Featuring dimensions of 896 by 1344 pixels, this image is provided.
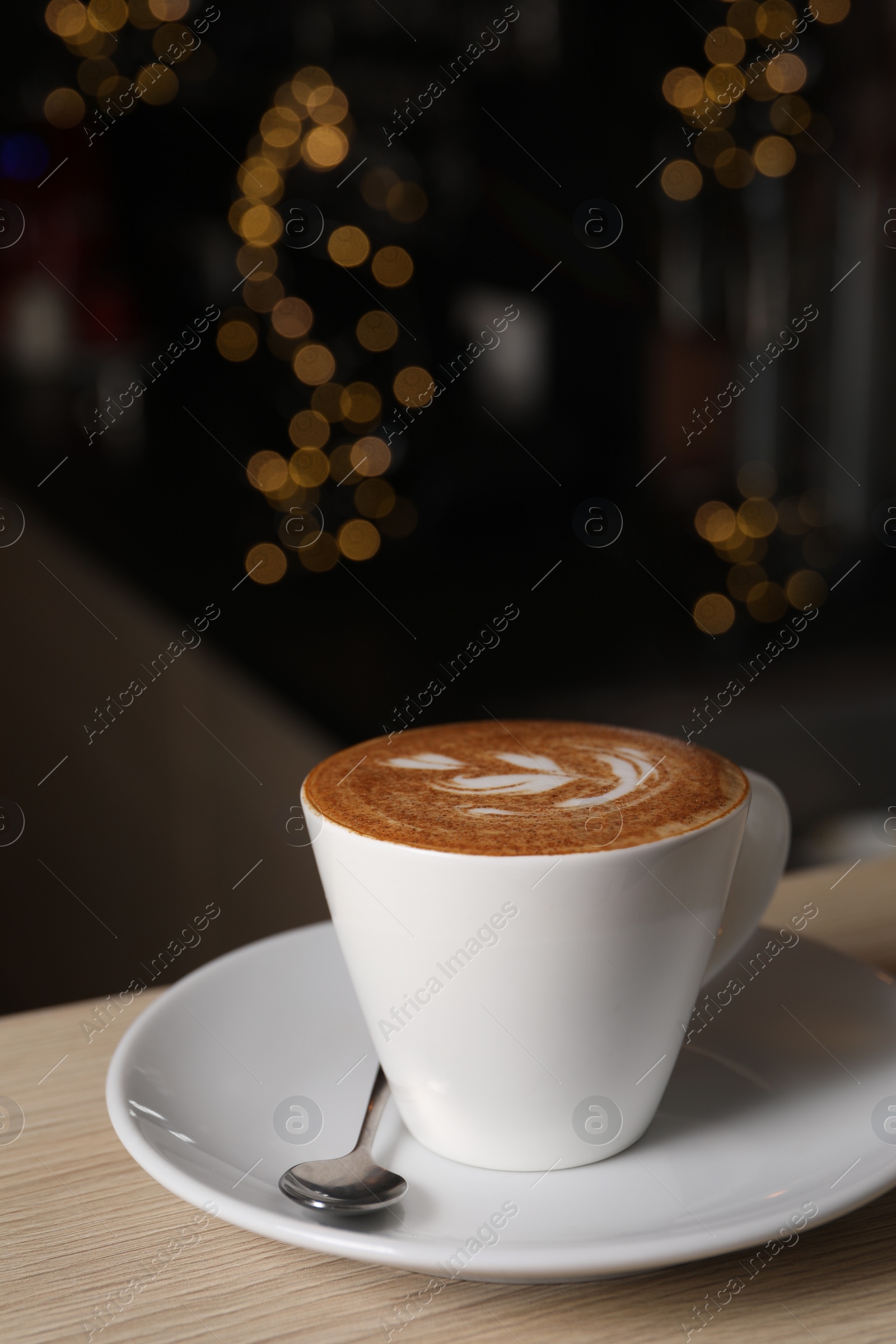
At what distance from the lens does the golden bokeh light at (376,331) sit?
8.30 ft

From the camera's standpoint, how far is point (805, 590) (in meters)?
2.30

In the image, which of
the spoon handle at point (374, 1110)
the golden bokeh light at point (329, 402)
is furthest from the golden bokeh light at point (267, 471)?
the spoon handle at point (374, 1110)

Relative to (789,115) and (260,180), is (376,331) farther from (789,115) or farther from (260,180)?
(789,115)

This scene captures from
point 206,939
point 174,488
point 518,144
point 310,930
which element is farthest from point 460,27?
point 310,930

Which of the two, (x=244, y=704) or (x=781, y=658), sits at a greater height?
(x=244, y=704)

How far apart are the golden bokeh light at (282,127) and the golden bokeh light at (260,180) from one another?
0.15 feet

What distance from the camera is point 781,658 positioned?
195cm

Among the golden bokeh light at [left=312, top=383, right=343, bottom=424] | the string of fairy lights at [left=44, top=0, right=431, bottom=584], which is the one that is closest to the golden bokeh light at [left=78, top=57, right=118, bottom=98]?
the string of fairy lights at [left=44, top=0, right=431, bottom=584]

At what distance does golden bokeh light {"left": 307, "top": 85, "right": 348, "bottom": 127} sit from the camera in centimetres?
243

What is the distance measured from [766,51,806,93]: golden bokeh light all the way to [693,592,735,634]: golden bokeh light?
3.40 feet

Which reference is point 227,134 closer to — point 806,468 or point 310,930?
point 806,468

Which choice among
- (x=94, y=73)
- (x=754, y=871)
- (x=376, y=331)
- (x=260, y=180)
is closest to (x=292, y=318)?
(x=376, y=331)

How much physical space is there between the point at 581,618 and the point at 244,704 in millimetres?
637

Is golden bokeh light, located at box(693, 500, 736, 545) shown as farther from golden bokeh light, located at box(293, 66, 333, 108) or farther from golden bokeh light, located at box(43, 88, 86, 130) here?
golden bokeh light, located at box(43, 88, 86, 130)
